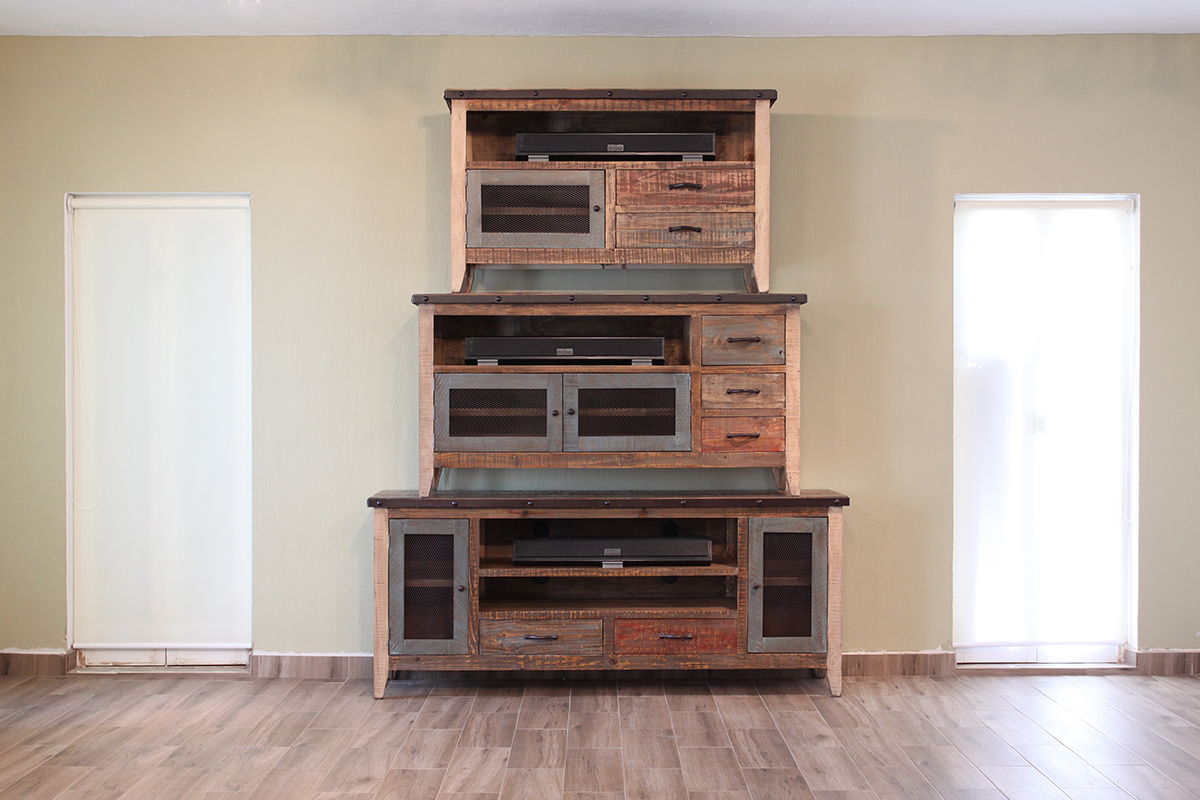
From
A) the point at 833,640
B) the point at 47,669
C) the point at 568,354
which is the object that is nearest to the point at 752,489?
the point at 833,640

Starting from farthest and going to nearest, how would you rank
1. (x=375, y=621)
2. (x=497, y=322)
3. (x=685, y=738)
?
(x=497, y=322), (x=375, y=621), (x=685, y=738)

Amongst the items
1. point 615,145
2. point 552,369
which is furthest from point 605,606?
point 615,145

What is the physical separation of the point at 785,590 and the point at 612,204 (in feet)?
4.82

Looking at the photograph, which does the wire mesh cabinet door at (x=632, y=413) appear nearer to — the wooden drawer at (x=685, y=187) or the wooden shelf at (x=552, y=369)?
the wooden shelf at (x=552, y=369)

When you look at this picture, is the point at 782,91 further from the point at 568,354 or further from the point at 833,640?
the point at 833,640

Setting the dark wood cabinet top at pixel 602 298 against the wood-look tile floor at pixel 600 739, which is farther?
the dark wood cabinet top at pixel 602 298

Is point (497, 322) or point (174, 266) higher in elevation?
point (174, 266)

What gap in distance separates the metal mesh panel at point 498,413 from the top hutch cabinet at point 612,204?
0.42 metres

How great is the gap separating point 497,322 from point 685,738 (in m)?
1.60

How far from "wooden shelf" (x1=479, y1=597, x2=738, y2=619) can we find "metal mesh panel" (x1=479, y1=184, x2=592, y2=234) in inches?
51.4

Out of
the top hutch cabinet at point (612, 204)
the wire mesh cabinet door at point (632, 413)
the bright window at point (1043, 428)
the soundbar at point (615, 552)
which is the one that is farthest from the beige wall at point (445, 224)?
the soundbar at point (615, 552)

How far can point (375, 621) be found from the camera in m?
3.06

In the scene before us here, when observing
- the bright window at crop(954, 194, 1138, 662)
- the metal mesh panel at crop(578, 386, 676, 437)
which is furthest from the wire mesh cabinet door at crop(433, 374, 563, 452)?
the bright window at crop(954, 194, 1138, 662)

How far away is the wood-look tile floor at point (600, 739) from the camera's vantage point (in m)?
2.40
